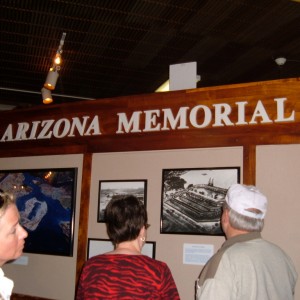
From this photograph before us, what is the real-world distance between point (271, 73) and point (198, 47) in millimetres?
1693

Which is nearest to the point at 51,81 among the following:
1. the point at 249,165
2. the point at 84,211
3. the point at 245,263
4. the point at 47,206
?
the point at 47,206

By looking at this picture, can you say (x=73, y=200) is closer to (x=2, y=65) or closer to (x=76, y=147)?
(x=76, y=147)

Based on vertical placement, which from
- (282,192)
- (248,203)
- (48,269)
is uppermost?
(282,192)

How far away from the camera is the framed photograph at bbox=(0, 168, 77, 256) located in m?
3.76

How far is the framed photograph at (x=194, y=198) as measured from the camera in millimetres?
3221

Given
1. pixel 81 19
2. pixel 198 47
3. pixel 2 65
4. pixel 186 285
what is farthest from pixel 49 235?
pixel 2 65

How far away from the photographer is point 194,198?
331 cm

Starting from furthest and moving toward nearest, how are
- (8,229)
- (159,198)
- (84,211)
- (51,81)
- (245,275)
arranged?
(51,81), (84,211), (159,198), (245,275), (8,229)

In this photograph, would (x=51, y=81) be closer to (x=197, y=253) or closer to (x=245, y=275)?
(x=197, y=253)

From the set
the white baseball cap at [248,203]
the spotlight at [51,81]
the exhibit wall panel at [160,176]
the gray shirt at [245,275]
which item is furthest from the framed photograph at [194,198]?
the spotlight at [51,81]

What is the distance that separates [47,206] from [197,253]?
150 cm

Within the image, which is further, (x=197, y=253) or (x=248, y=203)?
(x=197, y=253)

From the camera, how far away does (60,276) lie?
12.2 ft

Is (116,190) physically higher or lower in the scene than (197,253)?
higher
